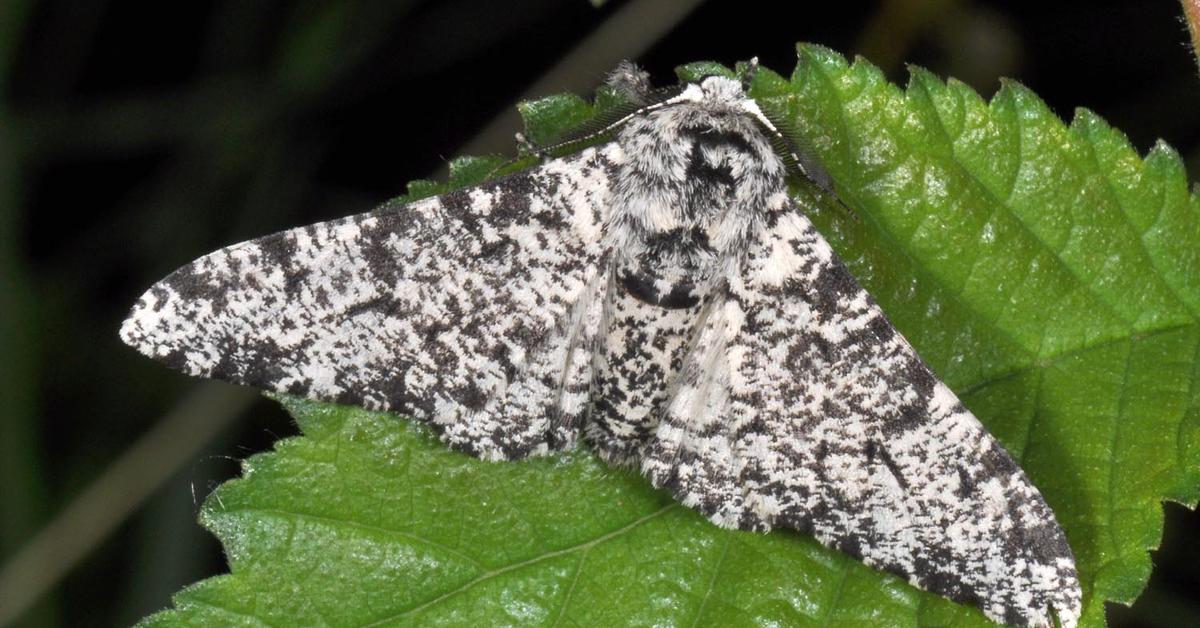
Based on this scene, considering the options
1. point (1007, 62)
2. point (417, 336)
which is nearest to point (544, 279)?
point (417, 336)

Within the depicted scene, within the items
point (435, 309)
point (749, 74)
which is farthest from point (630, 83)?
point (435, 309)

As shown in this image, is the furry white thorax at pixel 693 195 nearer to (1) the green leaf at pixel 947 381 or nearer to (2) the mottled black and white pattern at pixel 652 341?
(2) the mottled black and white pattern at pixel 652 341

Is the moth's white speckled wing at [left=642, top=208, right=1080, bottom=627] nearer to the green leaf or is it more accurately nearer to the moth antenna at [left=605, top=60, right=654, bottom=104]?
the green leaf

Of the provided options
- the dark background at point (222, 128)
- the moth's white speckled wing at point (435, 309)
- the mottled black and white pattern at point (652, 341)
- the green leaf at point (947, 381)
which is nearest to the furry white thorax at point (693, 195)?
the mottled black and white pattern at point (652, 341)

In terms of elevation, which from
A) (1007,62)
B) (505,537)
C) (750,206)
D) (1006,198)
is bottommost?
(505,537)

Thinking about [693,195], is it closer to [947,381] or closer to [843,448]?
[843,448]

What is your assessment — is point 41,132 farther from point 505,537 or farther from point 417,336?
point 505,537
